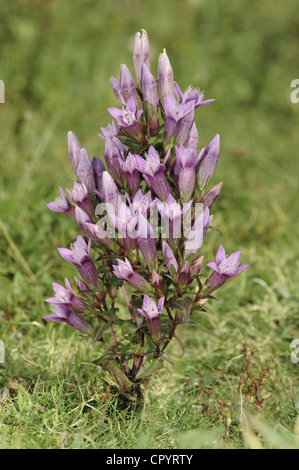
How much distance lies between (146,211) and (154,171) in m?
0.15

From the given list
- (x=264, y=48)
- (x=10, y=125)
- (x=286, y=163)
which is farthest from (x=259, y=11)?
(x=10, y=125)

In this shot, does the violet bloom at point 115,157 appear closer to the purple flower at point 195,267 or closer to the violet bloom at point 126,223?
the violet bloom at point 126,223

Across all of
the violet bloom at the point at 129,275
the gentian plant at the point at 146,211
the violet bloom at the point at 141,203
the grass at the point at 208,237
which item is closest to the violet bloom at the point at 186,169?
the gentian plant at the point at 146,211

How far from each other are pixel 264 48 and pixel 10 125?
2.97m

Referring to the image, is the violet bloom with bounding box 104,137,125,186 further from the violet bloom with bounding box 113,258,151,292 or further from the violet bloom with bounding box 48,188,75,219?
the violet bloom with bounding box 113,258,151,292

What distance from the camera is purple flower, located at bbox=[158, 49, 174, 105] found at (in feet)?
7.54

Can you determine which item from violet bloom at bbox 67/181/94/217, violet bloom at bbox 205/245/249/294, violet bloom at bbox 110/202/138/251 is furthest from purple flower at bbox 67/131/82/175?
violet bloom at bbox 205/245/249/294

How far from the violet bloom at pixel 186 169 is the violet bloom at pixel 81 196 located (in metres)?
0.38

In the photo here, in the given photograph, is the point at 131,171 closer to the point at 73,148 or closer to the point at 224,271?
the point at 73,148

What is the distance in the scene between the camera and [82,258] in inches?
89.8

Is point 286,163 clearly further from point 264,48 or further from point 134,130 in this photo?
point 134,130

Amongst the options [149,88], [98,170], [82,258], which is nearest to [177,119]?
[149,88]

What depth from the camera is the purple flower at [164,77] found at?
2.30 metres

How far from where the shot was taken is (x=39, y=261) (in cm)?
377
